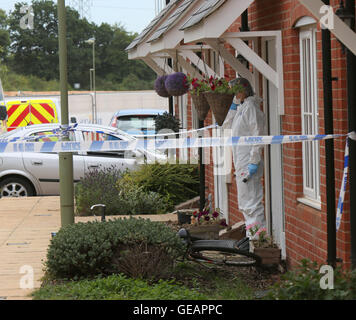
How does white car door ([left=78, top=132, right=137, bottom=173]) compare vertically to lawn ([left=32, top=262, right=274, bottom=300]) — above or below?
above

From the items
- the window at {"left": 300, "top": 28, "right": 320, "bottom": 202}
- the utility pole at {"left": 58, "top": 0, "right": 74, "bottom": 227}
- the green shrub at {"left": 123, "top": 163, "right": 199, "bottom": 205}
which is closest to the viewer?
the window at {"left": 300, "top": 28, "right": 320, "bottom": 202}

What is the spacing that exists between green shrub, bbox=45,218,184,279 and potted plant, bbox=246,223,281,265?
106 cm

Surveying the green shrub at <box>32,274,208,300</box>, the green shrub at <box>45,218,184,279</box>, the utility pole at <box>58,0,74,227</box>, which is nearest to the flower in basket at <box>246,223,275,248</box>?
the green shrub at <box>45,218,184,279</box>

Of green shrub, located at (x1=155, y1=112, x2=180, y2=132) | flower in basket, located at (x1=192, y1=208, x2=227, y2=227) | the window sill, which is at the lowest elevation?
flower in basket, located at (x1=192, y1=208, x2=227, y2=227)

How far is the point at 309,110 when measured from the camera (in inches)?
328

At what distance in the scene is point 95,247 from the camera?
26.8 feet

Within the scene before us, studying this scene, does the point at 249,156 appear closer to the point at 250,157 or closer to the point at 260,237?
the point at 250,157

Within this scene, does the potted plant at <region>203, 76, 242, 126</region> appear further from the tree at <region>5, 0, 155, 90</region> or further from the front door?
the tree at <region>5, 0, 155, 90</region>

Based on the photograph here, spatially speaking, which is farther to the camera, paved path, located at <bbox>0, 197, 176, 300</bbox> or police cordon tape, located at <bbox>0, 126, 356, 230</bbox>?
paved path, located at <bbox>0, 197, 176, 300</bbox>

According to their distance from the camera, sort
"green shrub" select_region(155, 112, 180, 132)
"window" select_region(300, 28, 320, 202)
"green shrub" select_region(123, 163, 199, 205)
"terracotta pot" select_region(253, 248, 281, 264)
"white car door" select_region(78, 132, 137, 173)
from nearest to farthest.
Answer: "window" select_region(300, 28, 320, 202)
"terracotta pot" select_region(253, 248, 281, 264)
"green shrub" select_region(123, 163, 199, 205)
"green shrub" select_region(155, 112, 180, 132)
"white car door" select_region(78, 132, 137, 173)

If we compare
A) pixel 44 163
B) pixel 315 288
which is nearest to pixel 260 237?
pixel 315 288

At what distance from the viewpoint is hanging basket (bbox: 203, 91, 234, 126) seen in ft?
30.8
